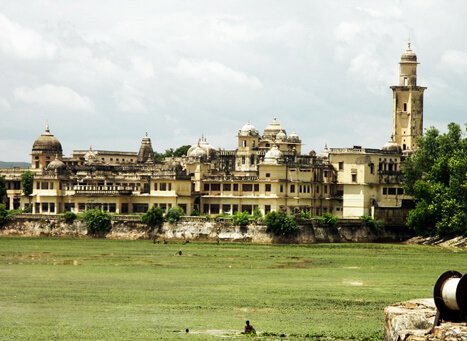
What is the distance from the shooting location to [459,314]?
97.2 ft

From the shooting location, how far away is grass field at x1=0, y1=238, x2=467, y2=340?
4266 cm

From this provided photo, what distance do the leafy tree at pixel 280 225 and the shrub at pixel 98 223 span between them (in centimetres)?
1321

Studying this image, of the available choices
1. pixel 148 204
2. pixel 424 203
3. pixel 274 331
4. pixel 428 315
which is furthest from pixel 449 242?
pixel 428 315

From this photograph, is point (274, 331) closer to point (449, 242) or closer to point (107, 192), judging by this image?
point (449, 242)

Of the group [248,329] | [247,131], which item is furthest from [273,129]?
[248,329]

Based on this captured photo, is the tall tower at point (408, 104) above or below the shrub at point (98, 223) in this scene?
above

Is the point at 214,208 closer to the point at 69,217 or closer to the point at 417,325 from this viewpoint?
the point at 69,217

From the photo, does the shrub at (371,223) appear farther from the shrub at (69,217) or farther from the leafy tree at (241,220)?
the shrub at (69,217)

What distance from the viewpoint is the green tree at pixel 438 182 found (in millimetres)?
90250

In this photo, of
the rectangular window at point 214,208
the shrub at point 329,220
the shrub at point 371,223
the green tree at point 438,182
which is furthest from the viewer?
the rectangular window at point 214,208

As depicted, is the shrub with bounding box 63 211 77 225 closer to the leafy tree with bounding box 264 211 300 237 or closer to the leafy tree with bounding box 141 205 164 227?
the leafy tree with bounding box 141 205 164 227

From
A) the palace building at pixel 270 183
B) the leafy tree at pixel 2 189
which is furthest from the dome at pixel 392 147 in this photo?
the leafy tree at pixel 2 189

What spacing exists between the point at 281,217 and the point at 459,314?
64.7 m

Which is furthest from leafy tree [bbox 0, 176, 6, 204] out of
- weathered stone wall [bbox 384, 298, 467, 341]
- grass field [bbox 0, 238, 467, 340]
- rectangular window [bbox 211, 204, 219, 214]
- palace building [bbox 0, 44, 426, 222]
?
weathered stone wall [bbox 384, 298, 467, 341]
